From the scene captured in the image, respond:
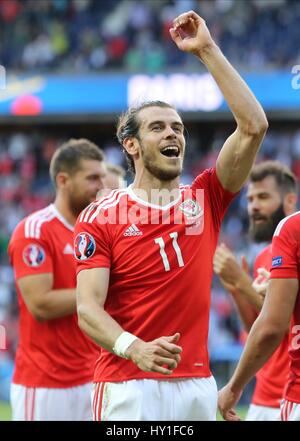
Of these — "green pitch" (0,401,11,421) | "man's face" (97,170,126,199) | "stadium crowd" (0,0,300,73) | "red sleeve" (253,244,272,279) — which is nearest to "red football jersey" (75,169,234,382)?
"red sleeve" (253,244,272,279)

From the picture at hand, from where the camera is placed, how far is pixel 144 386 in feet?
14.1

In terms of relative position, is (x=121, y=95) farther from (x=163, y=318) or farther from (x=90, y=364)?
(x=163, y=318)

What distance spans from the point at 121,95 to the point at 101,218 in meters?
18.6

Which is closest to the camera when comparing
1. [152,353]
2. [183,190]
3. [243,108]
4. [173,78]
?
[152,353]

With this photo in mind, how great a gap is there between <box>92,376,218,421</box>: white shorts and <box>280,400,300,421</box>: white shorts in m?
0.37

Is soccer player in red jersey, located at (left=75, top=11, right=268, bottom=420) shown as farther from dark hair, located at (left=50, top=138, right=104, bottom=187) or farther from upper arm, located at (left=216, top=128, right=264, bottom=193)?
dark hair, located at (left=50, top=138, right=104, bottom=187)

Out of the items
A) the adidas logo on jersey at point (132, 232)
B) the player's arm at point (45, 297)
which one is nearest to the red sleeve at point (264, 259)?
the player's arm at point (45, 297)

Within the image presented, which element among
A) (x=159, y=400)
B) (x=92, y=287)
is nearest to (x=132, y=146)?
(x=92, y=287)

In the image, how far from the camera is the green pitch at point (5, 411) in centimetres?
1270

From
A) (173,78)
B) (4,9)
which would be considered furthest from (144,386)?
(4,9)

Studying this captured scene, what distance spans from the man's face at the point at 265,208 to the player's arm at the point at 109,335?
2.14 m

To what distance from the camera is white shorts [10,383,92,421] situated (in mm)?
6117

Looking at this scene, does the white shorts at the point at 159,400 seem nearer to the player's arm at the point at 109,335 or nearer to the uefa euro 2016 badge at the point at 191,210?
the player's arm at the point at 109,335

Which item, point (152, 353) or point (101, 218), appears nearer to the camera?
point (152, 353)
